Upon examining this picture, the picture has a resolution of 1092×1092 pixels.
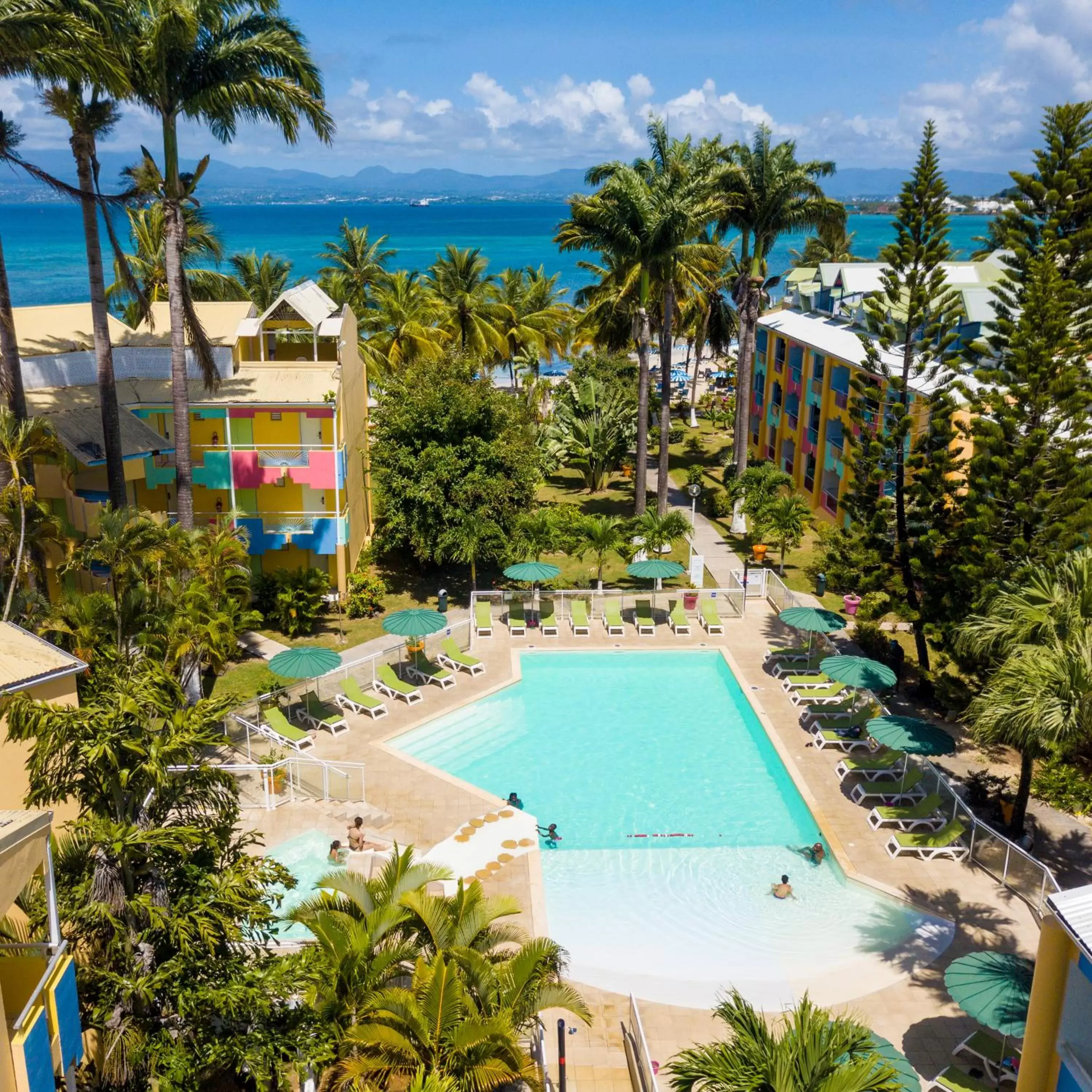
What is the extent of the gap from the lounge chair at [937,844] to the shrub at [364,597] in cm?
1477

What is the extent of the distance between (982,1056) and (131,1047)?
9617 mm

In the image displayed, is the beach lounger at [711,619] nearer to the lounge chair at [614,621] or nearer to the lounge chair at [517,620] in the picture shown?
the lounge chair at [614,621]

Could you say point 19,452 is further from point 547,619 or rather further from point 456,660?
point 547,619

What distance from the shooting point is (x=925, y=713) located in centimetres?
2192

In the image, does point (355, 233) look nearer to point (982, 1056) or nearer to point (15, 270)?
point (982, 1056)

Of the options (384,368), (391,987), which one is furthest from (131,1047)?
(384,368)

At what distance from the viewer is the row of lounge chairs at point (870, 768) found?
1686cm

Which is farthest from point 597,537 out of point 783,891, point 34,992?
point 34,992

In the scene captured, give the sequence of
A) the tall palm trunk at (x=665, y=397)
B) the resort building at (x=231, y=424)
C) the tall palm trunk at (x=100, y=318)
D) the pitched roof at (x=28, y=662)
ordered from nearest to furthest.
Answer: the pitched roof at (x=28, y=662)
the tall palm trunk at (x=100, y=318)
the resort building at (x=231, y=424)
the tall palm trunk at (x=665, y=397)

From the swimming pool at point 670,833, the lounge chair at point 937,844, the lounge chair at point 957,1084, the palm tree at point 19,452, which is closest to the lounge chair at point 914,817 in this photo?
the lounge chair at point 937,844

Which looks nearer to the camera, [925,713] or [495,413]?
[925,713]

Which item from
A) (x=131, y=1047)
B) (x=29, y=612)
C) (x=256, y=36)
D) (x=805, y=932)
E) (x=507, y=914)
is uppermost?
(x=256, y=36)

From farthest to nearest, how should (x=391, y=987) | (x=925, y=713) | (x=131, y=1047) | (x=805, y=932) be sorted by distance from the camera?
1. (x=925, y=713)
2. (x=805, y=932)
3. (x=391, y=987)
4. (x=131, y=1047)

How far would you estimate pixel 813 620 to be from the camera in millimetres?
23203
